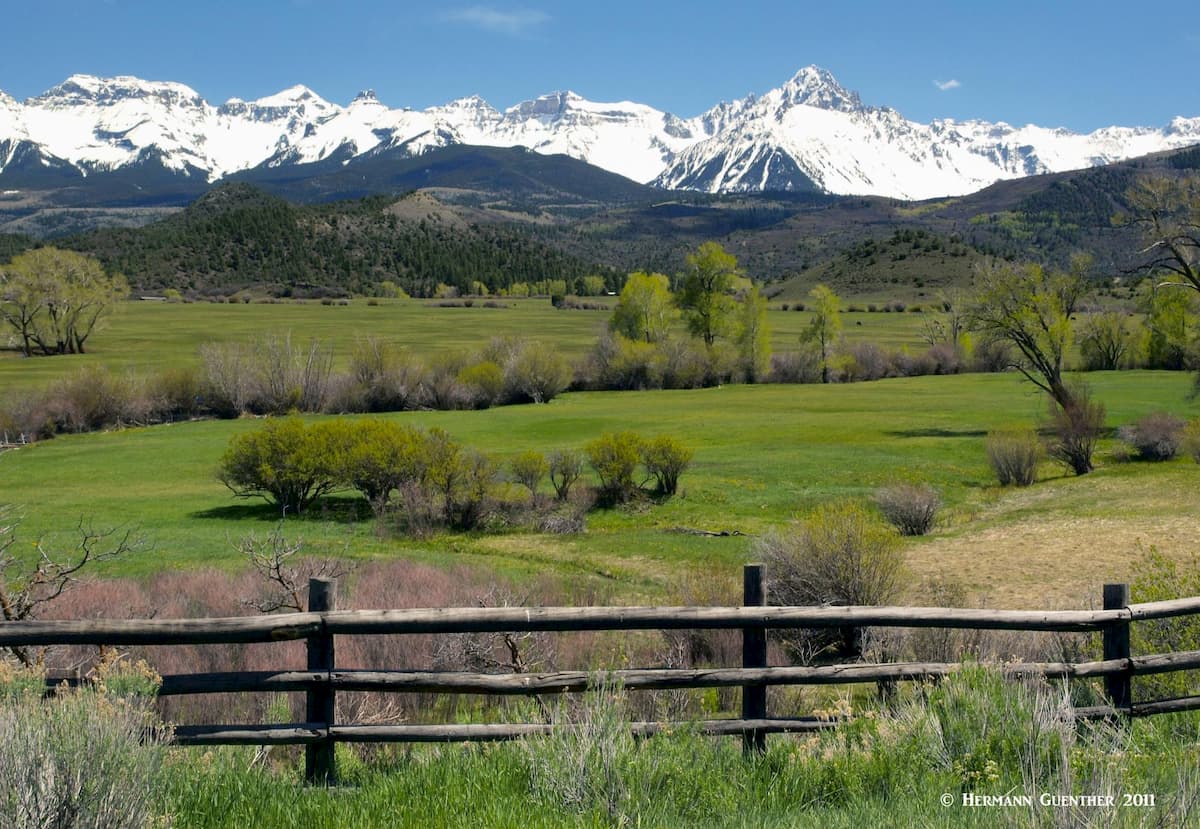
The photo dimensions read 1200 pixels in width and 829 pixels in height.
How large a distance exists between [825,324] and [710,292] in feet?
34.5

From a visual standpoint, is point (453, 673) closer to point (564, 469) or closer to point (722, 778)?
point (722, 778)

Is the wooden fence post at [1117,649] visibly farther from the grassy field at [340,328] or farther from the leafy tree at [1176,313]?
the grassy field at [340,328]

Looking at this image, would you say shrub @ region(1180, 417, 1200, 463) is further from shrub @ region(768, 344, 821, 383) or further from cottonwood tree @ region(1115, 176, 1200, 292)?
shrub @ region(768, 344, 821, 383)

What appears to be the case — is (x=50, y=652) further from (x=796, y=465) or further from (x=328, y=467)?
(x=796, y=465)

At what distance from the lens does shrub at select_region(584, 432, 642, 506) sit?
3077 cm

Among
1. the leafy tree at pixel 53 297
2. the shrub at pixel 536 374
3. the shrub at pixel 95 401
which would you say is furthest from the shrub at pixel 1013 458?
the leafy tree at pixel 53 297

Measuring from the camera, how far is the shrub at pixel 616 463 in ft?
101

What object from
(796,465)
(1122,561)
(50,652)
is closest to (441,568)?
(50,652)

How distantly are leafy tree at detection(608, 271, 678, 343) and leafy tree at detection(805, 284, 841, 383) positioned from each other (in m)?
11.9

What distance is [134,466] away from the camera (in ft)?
125

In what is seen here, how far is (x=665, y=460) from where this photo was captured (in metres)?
31.1

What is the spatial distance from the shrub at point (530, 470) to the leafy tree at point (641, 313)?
46846mm

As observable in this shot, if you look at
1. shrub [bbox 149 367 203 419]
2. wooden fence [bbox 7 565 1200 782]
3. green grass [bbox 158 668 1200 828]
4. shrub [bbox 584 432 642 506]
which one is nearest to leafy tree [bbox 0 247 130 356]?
shrub [bbox 149 367 203 419]

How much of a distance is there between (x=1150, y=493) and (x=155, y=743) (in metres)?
30.4
